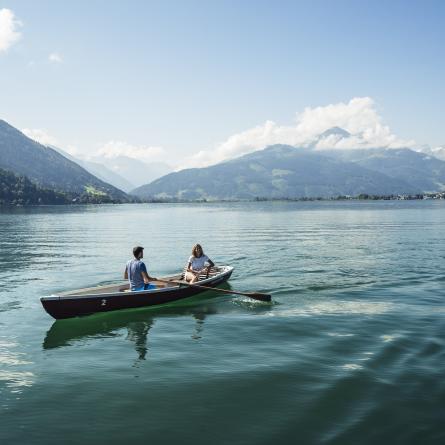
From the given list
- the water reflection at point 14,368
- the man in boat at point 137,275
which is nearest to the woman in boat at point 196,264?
the man in boat at point 137,275

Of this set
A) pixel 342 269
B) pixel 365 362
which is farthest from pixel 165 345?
pixel 342 269

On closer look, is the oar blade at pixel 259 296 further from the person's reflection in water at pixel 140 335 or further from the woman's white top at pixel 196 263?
the person's reflection in water at pixel 140 335

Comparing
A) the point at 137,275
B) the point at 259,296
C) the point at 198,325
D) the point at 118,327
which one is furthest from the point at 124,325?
the point at 259,296

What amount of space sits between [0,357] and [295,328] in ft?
39.4

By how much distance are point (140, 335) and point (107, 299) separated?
3.15 m

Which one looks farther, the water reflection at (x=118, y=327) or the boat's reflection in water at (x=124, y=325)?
the boat's reflection in water at (x=124, y=325)

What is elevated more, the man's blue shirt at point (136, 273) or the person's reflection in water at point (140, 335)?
the man's blue shirt at point (136, 273)

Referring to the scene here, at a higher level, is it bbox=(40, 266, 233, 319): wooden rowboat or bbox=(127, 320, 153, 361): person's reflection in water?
bbox=(40, 266, 233, 319): wooden rowboat

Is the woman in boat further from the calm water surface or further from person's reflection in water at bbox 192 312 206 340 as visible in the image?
person's reflection in water at bbox 192 312 206 340

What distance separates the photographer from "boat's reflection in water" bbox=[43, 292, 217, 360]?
18812 mm

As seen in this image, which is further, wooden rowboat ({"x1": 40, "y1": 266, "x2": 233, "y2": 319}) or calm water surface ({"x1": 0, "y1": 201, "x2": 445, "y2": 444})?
wooden rowboat ({"x1": 40, "y1": 266, "x2": 233, "y2": 319})

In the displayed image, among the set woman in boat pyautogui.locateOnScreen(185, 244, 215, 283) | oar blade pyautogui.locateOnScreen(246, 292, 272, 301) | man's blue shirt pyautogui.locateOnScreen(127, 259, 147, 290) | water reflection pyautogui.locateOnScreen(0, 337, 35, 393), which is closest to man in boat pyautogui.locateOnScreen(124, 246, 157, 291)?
man's blue shirt pyautogui.locateOnScreen(127, 259, 147, 290)

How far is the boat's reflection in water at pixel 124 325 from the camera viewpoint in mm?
18812

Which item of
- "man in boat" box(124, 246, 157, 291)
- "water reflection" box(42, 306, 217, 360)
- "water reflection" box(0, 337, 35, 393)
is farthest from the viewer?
"man in boat" box(124, 246, 157, 291)
